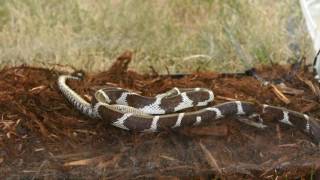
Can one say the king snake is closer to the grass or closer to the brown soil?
the brown soil

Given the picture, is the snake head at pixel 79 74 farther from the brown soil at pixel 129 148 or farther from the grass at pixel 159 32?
the brown soil at pixel 129 148

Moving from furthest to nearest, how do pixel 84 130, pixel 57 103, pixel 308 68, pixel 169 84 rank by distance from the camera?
pixel 308 68 → pixel 169 84 → pixel 57 103 → pixel 84 130

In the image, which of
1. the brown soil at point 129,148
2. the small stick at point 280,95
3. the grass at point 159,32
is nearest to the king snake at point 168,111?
the brown soil at point 129,148

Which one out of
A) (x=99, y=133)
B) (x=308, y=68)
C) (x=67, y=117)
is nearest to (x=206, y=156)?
(x=99, y=133)

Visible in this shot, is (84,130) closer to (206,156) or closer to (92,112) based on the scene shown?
(92,112)

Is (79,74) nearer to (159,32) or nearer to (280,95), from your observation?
(159,32)

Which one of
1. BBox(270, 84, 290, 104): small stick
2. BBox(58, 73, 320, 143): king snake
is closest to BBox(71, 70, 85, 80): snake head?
BBox(58, 73, 320, 143): king snake
